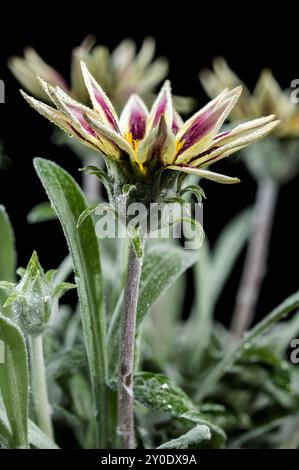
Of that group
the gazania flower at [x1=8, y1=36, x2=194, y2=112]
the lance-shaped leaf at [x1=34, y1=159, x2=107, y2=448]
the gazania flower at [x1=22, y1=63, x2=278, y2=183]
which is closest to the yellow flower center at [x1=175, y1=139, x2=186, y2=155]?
the gazania flower at [x1=22, y1=63, x2=278, y2=183]

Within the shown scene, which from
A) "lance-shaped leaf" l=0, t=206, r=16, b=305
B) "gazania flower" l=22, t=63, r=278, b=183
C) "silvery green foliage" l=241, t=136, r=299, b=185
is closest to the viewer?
"gazania flower" l=22, t=63, r=278, b=183

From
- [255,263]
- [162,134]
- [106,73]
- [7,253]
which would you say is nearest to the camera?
[162,134]

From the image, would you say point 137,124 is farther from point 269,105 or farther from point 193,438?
point 269,105

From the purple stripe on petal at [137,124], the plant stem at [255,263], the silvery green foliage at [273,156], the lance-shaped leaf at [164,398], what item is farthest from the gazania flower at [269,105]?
the lance-shaped leaf at [164,398]

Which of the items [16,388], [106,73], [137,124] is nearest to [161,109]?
[137,124]

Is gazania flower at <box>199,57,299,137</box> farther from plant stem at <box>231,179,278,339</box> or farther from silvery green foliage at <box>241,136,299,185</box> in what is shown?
plant stem at <box>231,179,278,339</box>
